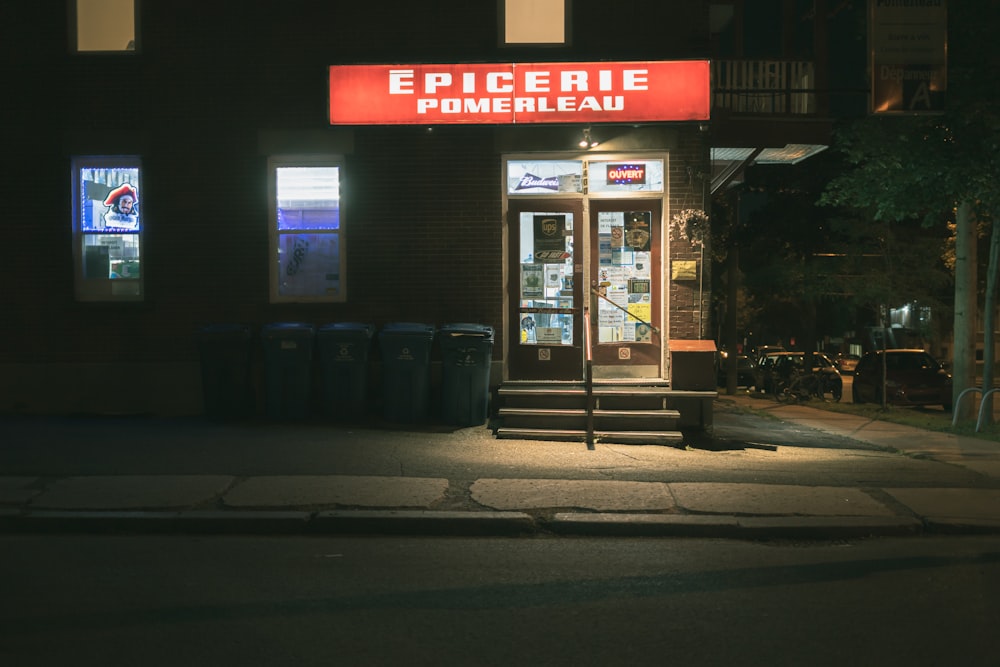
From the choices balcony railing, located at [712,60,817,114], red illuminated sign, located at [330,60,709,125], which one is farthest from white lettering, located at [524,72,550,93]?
balcony railing, located at [712,60,817,114]

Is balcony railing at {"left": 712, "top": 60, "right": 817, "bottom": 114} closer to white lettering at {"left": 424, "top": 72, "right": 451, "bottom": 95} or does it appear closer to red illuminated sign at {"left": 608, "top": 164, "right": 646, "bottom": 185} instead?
red illuminated sign at {"left": 608, "top": 164, "right": 646, "bottom": 185}

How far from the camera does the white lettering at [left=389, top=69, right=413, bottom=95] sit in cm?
1138

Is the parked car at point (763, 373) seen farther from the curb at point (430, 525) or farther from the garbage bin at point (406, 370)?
the curb at point (430, 525)

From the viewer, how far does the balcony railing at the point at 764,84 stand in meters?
12.2

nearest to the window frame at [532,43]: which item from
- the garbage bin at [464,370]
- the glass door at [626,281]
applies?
the glass door at [626,281]

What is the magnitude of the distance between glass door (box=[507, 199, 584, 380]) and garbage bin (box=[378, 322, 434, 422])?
4.79 feet

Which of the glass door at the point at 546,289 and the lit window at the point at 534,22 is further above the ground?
the lit window at the point at 534,22

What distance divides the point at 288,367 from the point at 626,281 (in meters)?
4.50

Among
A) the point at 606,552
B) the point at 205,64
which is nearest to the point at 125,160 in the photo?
the point at 205,64

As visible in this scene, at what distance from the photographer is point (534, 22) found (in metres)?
12.2

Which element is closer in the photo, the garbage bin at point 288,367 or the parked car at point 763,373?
the garbage bin at point 288,367

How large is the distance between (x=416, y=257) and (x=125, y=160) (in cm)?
422

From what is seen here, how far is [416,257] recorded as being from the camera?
12.2 m

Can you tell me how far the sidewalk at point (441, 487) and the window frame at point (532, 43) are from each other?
16.7 feet
